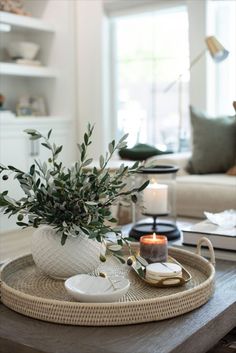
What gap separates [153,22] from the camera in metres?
4.87

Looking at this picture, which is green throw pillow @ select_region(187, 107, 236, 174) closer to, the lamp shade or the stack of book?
the lamp shade

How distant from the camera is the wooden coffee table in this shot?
1.20m

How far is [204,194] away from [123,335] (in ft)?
7.04

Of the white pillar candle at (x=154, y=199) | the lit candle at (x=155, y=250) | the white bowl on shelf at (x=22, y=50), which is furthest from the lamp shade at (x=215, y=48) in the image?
the lit candle at (x=155, y=250)

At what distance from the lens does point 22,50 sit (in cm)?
493

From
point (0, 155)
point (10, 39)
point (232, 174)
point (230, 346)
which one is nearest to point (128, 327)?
point (230, 346)

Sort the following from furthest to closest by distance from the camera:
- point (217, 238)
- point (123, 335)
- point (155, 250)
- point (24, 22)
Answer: point (24, 22) → point (217, 238) → point (155, 250) → point (123, 335)

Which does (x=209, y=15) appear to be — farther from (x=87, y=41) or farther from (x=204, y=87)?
(x=87, y=41)

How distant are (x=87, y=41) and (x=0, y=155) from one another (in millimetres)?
1349

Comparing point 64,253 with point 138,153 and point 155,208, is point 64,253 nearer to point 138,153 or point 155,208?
point 155,208

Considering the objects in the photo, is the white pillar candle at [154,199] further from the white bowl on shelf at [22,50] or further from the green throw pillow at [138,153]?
the white bowl on shelf at [22,50]

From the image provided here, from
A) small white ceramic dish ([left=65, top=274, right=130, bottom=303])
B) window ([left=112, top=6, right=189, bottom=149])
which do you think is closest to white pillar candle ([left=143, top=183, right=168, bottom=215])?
small white ceramic dish ([left=65, top=274, right=130, bottom=303])

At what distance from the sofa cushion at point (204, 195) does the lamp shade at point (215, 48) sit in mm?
1068

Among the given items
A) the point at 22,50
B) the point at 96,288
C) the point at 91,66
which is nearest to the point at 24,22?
the point at 22,50
